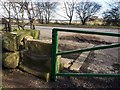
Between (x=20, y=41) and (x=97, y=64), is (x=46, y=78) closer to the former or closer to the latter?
(x=20, y=41)

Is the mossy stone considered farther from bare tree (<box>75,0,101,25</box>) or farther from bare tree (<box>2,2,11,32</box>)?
bare tree (<box>75,0,101,25</box>)

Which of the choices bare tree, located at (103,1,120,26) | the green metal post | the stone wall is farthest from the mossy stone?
bare tree, located at (103,1,120,26)

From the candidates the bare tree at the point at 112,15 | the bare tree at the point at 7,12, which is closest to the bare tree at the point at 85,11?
the bare tree at the point at 112,15

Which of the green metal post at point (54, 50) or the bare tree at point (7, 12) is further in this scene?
the bare tree at point (7, 12)

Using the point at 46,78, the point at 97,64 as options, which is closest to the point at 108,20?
the point at 97,64

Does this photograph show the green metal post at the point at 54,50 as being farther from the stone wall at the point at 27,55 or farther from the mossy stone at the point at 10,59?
the mossy stone at the point at 10,59

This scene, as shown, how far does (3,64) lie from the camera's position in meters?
3.34

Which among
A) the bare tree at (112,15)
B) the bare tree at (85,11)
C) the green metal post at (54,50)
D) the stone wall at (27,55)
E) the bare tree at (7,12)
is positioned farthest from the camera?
the bare tree at (85,11)

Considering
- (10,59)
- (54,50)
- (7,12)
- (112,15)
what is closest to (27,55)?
(10,59)

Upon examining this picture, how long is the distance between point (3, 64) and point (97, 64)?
6.56 feet

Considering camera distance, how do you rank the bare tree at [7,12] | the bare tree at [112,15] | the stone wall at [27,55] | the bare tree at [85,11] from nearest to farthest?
the stone wall at [27,55] → the bare tree at [7,12] → the bare tree at [112,15] → the bare tree at [85,11]

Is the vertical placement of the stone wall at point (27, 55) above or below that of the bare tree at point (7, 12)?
below

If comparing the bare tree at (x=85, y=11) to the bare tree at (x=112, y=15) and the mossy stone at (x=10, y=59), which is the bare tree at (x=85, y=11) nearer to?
the bare tree at (x=112, y=15)

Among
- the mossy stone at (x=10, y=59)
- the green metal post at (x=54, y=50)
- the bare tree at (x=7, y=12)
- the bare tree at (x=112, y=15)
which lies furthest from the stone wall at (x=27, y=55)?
the bare tree at (x=112, y=15)
